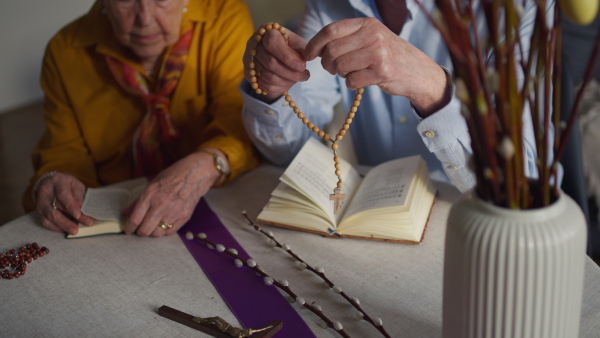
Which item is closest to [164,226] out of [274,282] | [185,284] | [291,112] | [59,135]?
[185,284]

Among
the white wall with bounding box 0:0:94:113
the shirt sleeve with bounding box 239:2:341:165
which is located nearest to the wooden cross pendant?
the shirt sleeve with bounding box 239:2:341:165

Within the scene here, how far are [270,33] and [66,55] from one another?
95 centimetres

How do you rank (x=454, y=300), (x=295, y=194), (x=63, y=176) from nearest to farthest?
(x=454, y=300) → (x=295, y=194) → (x=63, y=176)

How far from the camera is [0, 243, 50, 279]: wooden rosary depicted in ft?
4.14

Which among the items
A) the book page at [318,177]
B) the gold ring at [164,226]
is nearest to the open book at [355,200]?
the book page at [318,177]

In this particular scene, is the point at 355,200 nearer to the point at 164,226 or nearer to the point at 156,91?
the point at 164,226

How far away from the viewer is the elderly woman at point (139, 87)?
1784 mm

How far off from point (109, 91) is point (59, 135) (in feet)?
0.66

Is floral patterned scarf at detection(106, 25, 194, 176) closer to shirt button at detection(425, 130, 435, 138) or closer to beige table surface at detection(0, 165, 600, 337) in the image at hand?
beige table surface at detection(0, 165, 600, 337)

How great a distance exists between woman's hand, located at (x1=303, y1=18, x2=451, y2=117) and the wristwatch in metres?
0.48

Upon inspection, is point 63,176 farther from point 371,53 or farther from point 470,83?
point 470,83

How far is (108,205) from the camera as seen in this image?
4.84 ft

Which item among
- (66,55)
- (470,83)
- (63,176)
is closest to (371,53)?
(470,83)

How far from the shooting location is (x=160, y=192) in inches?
56.9
